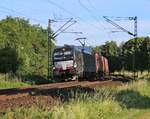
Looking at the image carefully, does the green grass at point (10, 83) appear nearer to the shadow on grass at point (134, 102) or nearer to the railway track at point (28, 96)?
the railway track at point (28, 96)

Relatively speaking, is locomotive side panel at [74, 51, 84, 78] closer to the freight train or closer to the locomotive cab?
the freight train

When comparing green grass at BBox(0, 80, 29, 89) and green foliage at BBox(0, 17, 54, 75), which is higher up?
green foliage at BBox(0, 17, 54, 75)

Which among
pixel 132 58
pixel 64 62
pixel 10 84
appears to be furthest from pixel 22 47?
pixel 10 84

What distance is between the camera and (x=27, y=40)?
3221 inches

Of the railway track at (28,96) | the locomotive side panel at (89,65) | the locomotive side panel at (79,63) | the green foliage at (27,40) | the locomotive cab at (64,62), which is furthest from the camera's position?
the green foliage at (27,40)

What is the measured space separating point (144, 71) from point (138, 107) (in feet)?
253

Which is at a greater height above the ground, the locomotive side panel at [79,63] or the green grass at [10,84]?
the locomotive side panel at [79,63]

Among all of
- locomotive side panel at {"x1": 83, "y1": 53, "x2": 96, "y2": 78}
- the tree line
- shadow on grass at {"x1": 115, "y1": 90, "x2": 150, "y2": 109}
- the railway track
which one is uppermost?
the tree line

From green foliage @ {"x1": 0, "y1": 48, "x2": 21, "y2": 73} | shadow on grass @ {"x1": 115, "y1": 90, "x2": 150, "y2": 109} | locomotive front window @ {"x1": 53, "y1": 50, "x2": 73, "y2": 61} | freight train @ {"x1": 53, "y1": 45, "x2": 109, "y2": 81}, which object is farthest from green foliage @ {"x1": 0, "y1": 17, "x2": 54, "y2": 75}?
shadow on grass @ {"x1": 115, "y1": 90, "x2": 150, "y2": 109}

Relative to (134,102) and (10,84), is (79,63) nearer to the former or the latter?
(10,84)

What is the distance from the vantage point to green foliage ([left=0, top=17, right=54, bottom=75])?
7451 cm

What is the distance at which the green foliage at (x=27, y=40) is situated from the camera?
74512mm

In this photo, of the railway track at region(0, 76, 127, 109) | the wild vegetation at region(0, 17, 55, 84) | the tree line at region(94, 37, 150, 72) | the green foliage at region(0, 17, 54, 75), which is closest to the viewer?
the railway track at region(0, 76, 127, 109)

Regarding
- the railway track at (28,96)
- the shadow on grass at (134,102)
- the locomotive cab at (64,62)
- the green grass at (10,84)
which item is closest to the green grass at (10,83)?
the green grass at (10,84)
